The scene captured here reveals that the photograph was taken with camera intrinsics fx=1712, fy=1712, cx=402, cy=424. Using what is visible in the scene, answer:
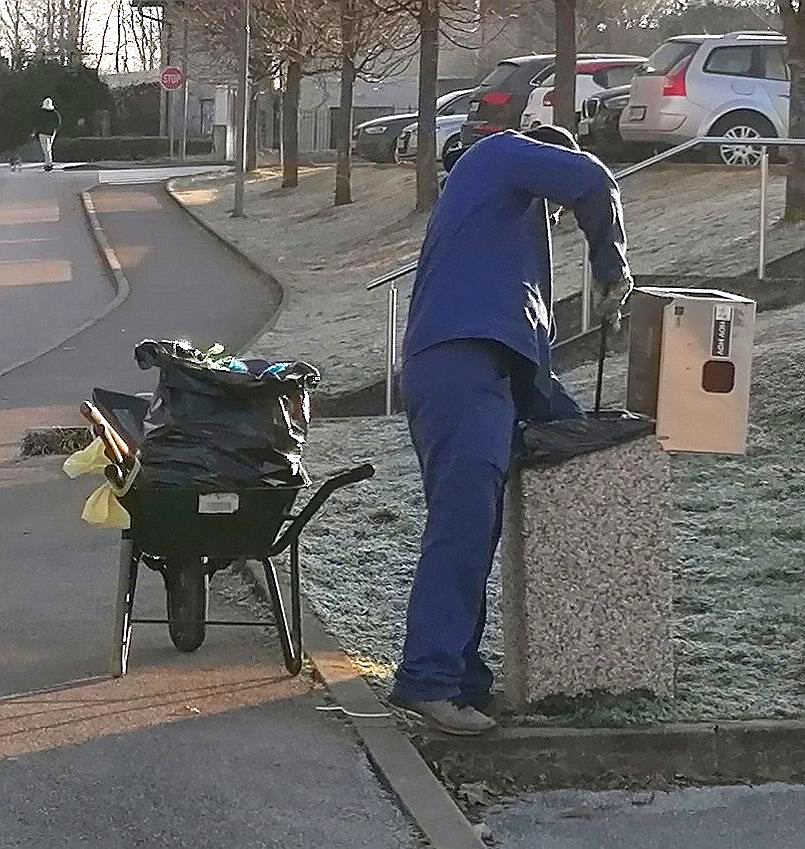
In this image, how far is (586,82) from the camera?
24.0m

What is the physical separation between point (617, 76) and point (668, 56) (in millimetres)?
4408

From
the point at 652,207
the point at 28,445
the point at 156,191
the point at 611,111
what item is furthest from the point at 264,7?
the point at 28,445

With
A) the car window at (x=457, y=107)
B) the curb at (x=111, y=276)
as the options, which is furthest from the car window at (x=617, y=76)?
the curb at (x=111, y=276)

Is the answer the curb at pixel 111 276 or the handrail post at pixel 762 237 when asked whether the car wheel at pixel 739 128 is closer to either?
the handrail post at pixel 762 237

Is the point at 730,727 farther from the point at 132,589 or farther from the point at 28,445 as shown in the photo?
the point at 28,445

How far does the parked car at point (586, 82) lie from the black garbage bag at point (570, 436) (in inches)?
670

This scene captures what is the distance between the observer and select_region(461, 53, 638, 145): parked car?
22438 mm

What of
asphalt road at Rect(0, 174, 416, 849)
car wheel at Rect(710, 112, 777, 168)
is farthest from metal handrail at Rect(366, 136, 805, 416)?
car wheel at Rect(710, 112, 777, 168)

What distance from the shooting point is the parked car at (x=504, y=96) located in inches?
883

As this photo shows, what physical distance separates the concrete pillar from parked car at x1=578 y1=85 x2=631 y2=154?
51.9ft

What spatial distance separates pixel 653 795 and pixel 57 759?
1753mm

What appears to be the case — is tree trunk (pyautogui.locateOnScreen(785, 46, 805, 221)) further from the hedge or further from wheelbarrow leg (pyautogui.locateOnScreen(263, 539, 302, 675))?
the hedge

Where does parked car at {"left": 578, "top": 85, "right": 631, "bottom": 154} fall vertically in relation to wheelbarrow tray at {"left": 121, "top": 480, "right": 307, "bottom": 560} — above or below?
above

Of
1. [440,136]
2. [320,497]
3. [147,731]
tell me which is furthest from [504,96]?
[147,731]
